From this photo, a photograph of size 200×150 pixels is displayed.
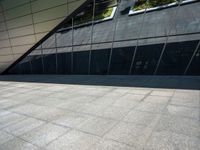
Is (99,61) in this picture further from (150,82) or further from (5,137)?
(5,137)

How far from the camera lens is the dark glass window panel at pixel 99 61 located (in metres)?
14.8

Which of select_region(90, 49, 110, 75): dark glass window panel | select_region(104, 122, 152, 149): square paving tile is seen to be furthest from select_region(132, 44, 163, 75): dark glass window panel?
select_region(104, 122, 152, 149): square paving tile

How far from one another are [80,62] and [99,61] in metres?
2.06

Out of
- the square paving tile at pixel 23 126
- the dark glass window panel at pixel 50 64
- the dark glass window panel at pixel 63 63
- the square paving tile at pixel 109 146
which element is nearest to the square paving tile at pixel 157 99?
the square paving tile at pixel 109 146

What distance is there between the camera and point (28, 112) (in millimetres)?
7004

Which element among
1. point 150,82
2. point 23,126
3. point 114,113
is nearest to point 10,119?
point 23,126

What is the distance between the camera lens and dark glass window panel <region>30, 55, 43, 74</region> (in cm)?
1873

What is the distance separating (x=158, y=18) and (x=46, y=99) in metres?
10.3

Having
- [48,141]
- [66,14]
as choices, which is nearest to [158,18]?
[66,14]

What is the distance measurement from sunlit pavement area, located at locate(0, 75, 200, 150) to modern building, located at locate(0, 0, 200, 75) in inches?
186

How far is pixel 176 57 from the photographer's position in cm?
1214

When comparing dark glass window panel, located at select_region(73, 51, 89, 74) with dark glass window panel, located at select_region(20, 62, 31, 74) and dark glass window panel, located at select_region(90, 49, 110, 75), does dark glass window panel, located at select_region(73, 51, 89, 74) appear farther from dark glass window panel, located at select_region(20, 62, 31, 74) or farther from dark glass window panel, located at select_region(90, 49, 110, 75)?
dark glass window panel, located at select_region(20, 62, 31, 74)

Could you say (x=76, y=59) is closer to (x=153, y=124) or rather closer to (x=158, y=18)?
(x=158, y=18)

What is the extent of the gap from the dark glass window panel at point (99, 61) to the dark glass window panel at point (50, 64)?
15.6 ft
